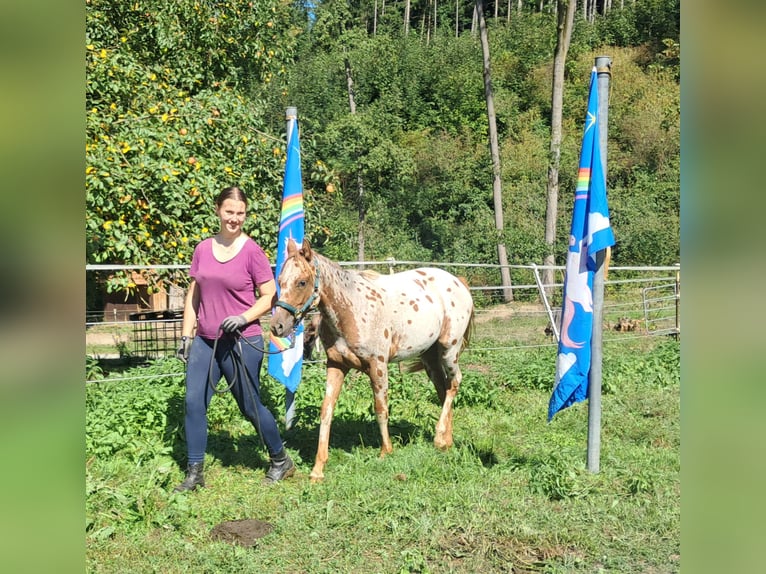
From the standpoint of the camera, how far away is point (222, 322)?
455 centimetres

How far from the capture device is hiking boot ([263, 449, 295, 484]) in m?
5.00

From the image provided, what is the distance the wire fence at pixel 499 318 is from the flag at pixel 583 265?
9.58 feet

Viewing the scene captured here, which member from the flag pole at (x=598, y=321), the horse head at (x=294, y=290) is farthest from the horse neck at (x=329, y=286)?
the flag pole at (x=598, y=321)

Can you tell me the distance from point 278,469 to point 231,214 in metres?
1.91

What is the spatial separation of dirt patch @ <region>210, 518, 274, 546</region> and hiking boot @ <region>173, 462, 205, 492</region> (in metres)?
0.63

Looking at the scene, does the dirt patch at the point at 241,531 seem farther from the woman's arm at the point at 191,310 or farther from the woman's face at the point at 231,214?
the woman's face at the point at 231,214

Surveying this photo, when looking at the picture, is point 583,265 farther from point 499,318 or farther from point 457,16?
point 457,16

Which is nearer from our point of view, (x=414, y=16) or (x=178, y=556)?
A: (x=178, y=556)

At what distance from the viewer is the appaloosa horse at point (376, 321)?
478 cm

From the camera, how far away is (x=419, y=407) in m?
7.09
